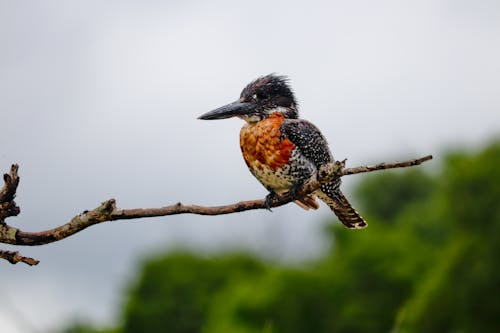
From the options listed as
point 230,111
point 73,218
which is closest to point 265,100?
point 230,111

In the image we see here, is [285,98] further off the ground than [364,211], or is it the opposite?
[285,98]

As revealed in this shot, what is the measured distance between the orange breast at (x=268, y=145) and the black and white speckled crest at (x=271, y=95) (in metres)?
→ 0.11

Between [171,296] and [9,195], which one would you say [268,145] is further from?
[171,296]

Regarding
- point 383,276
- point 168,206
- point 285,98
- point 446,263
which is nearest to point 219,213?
point 168,206

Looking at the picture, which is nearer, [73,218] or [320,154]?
[73,218]

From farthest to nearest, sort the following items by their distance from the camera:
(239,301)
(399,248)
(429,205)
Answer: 1. (429,205)
2. (399,248)
3. (239,301)

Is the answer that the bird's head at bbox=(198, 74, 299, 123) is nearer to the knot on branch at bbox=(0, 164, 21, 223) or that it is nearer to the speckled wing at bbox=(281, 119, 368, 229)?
the speckled wing at bbox=(281, 119, 368, 229)

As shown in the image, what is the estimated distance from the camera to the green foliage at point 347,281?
55500 mm

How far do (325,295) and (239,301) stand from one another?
6.19 m

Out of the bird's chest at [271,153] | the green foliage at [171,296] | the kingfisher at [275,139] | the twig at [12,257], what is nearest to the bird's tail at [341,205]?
the kingfisher at [275,139]

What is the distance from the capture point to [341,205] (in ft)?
28.3

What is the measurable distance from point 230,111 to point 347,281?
63375 millimetres

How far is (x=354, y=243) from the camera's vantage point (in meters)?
72.3

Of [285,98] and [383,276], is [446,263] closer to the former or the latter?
[383,276]
